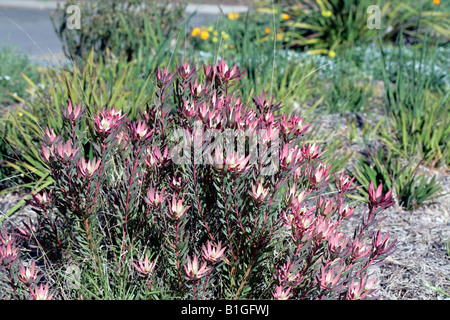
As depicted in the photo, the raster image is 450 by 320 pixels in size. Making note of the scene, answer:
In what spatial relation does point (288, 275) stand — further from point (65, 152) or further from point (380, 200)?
point (65, 152)

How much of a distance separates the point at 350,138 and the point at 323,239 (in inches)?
84.9

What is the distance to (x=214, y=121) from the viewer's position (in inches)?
62.6

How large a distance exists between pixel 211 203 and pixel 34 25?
931cm

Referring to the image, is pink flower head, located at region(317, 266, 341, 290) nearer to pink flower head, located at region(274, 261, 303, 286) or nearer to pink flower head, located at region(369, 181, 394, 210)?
pink flower head, located at region(274, 261, 303, 286)

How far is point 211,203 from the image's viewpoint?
180 cm

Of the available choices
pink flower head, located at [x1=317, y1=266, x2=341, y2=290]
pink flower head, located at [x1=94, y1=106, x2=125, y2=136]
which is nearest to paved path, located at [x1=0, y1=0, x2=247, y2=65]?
pink flower head, located at [x1=94, y1=106, x2=125, y2=136]

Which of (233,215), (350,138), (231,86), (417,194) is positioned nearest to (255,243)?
(233,215)

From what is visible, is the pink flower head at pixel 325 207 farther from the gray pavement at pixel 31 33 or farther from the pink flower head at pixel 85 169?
the gray pavement at pixel 31 33

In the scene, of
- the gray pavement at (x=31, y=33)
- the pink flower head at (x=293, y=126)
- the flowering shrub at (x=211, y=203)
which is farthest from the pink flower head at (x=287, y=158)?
the gray pavement at (x=31, y=33)

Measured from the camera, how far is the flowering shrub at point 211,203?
1483mm

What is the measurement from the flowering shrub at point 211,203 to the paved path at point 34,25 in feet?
14.3

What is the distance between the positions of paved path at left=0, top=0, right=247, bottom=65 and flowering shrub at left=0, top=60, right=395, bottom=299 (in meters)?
4.37

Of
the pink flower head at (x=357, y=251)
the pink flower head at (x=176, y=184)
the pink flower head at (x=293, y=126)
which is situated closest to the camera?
the pink flower head at (x=357, y=251)
